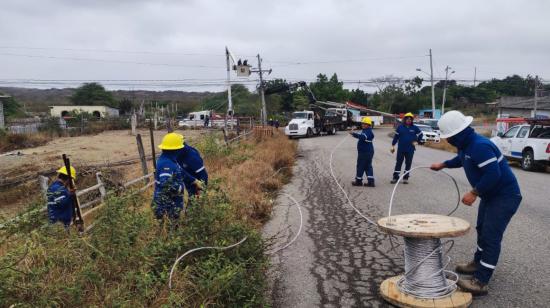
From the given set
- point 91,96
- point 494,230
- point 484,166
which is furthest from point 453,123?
point 91,96

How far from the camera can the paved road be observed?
15.1ft

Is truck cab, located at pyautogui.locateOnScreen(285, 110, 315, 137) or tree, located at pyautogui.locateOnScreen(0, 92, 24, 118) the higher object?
tree, located at pyautogui.locateOnScreen(0, 92, 24, 118)

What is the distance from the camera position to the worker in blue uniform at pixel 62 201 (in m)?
5.67

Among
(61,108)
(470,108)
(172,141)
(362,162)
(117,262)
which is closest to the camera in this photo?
(117,262)

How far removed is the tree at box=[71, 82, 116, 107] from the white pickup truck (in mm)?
96619

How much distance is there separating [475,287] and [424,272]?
0.55 meters

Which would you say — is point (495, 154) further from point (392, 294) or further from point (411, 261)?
point (392, 294)

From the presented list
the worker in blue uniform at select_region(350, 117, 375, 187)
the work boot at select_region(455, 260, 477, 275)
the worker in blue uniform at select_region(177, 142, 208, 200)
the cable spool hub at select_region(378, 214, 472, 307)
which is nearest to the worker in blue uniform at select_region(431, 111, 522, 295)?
the cable spool hub at select_region(378, 214, 472, 307)

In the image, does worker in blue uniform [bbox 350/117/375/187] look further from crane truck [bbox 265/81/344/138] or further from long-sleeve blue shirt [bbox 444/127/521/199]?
crane truck [bbox 265/81/344/138]

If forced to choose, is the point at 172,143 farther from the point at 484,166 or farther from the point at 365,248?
the point at 484,166

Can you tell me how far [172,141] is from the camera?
5.80m

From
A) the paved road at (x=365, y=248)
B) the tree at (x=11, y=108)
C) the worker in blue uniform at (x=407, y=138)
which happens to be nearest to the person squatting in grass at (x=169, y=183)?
the paved road at (x=365, y=248)

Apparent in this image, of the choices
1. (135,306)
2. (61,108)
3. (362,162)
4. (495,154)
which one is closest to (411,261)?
(495,154)

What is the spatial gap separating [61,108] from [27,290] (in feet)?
292
